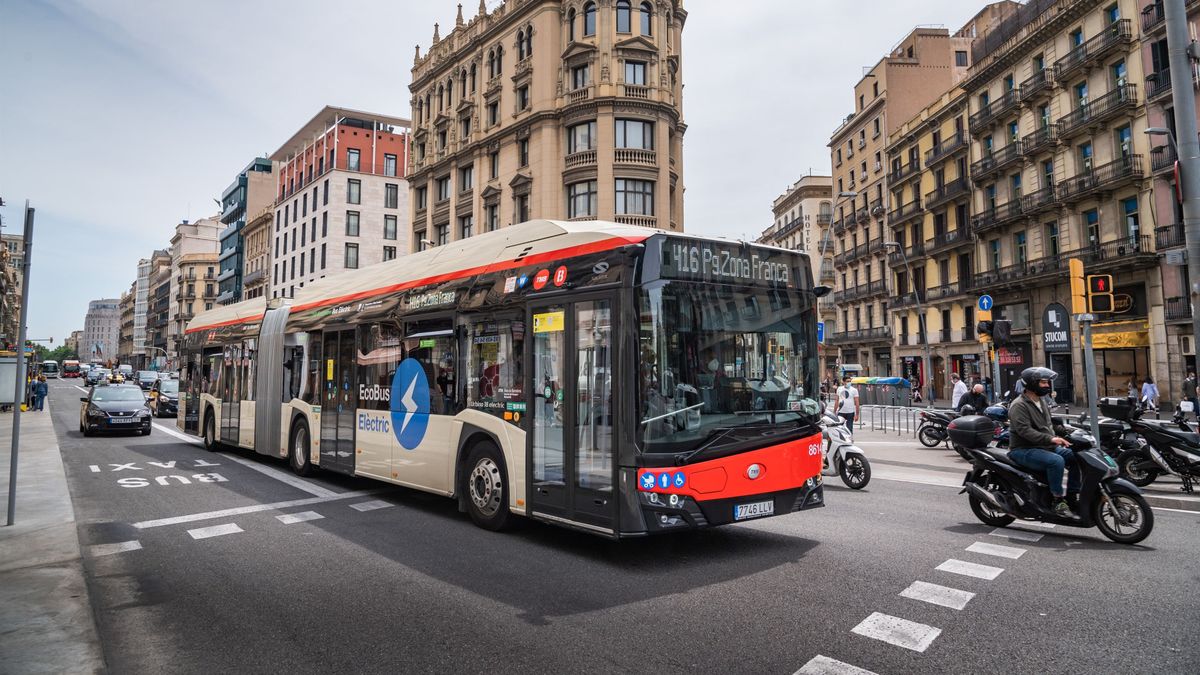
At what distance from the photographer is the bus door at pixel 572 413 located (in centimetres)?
614

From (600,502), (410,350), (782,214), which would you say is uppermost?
(782,214)

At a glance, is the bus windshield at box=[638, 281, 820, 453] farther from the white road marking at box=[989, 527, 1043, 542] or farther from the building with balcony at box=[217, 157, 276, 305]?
the building with balcony at box=[217, 157, 276, 305]

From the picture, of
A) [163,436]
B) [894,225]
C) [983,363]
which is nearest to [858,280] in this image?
[894,225]

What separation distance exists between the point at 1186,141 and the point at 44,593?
1500 cm

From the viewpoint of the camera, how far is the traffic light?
1048 cm

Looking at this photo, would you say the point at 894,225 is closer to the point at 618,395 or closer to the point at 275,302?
the point at 275,302

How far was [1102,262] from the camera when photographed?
31.9 meters

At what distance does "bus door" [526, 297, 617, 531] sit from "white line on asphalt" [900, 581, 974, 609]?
7.86ft

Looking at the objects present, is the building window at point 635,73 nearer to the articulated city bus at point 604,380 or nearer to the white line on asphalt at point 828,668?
the articulated city bus at point 604,380

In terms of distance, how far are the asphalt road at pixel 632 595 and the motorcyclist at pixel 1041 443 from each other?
52cm

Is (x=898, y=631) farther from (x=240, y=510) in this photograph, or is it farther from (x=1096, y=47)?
(x=1096, y=47)

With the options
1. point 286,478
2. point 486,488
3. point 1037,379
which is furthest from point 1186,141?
point 286,478

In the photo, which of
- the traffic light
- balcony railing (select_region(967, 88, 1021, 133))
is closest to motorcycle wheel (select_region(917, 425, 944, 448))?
the traffic light

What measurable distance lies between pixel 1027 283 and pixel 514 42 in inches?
1229
